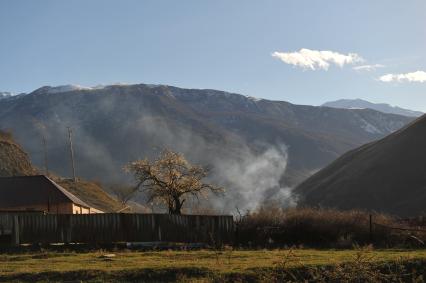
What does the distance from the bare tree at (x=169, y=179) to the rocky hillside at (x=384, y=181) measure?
33896 millimetres

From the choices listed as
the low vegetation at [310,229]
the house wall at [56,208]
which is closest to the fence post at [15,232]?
the low vegetation at [310,229]

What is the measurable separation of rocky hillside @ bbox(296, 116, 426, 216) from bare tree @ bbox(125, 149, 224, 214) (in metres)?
33.9

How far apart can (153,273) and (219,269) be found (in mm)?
2405

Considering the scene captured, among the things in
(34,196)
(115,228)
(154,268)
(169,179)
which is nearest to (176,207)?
(169,179)

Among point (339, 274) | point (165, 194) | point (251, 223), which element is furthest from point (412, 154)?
point (339, 274)

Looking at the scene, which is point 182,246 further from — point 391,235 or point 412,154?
point 412,154

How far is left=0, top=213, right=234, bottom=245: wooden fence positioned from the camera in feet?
115

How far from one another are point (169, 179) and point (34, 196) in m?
15.5

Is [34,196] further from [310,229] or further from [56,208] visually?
[310,229]

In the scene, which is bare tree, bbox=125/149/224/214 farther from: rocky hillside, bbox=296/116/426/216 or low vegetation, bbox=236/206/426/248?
rocky hillside, bbox=296/116/426/216

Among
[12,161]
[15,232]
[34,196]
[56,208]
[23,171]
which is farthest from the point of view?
[12,161]

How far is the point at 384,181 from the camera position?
84688 millimetres

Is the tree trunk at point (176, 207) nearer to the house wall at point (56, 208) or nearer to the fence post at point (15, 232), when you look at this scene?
the house wall at point (56, 208)

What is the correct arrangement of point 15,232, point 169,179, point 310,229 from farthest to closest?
1. point 169,179
2. point 310,229
3. point 15,232
